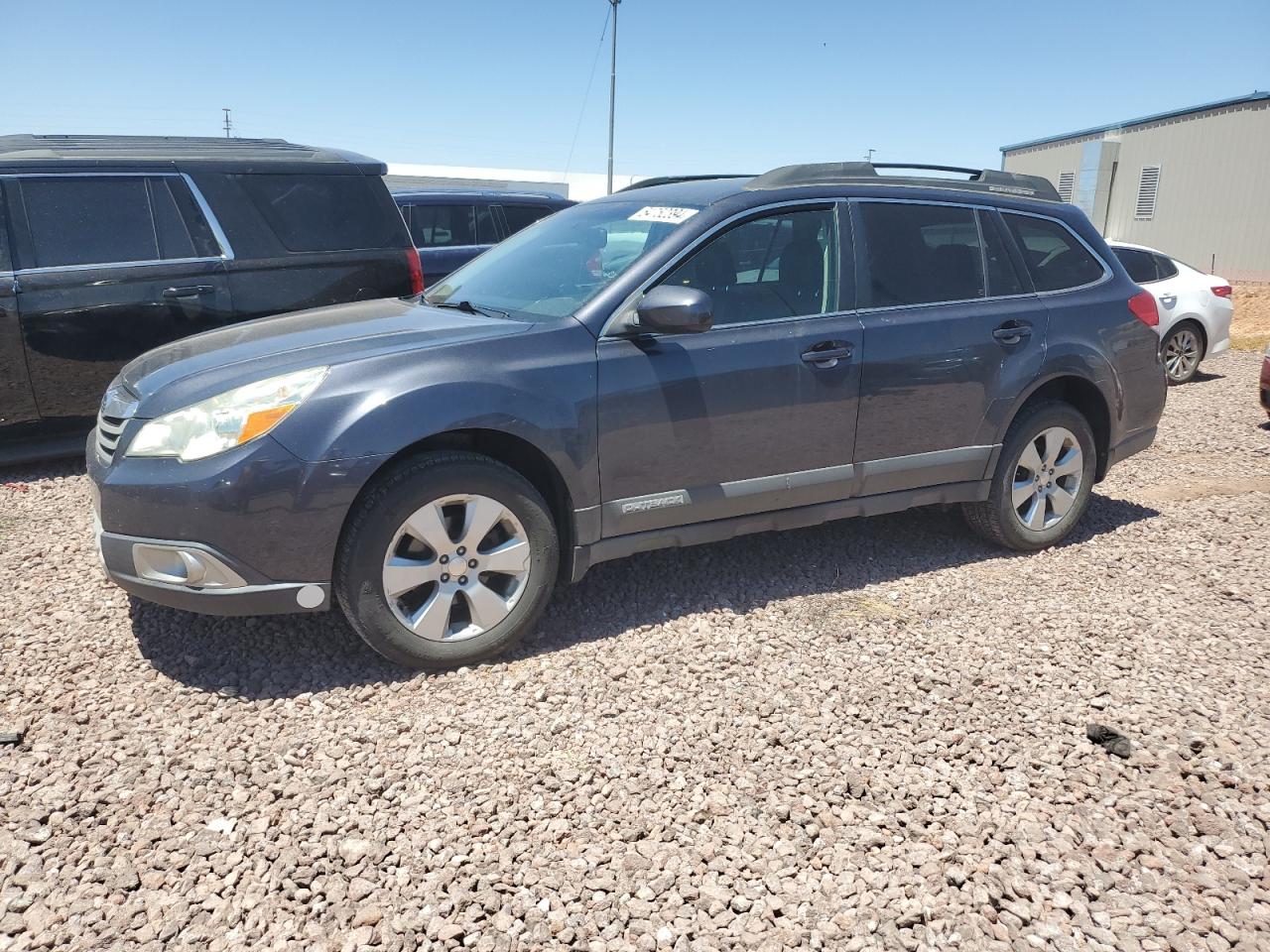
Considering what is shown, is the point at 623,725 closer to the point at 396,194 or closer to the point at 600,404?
the point at 600,404

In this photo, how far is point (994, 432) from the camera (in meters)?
4.71

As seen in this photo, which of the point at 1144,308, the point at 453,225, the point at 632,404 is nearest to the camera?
the point at 632,404

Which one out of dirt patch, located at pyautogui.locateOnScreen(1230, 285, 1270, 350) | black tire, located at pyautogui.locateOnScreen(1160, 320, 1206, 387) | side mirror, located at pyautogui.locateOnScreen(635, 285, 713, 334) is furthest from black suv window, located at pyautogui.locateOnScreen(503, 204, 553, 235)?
dirt patch, located at pyautogui.locateOnScreen(1230, 285, 1270, 350)

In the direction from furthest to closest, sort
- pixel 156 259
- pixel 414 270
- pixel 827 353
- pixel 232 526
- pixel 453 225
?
pixel 453 225
pixel 414 270
pixel 156 259
pixel 827 353
pixel 232 526

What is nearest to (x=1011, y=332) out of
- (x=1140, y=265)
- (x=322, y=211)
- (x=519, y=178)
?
(x=322, y=211)

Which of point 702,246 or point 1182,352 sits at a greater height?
point 702,246

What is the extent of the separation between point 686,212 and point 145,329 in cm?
379

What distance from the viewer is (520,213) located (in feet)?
35.0

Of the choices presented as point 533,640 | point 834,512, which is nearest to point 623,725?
point 533,640

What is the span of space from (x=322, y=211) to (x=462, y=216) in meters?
3.94

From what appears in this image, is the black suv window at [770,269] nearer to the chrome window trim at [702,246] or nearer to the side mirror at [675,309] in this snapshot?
the chrome window trim at [702,246]

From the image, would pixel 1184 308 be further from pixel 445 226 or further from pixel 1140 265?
pixel 445 226

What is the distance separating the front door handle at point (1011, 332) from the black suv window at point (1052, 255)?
0.30m

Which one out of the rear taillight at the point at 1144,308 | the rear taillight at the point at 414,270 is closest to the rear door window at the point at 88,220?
the rear taillight at the point at 414,270
